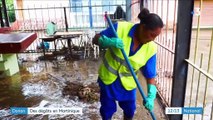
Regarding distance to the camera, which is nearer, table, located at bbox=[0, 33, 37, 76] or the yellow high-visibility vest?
the yellow high-visibility vest

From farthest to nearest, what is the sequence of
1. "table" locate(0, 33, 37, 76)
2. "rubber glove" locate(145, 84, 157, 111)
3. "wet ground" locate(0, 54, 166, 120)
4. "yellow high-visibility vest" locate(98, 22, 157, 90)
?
1. "table" locate(0, 33, 37, 76)
2. "wet ground" locate(0, 54, 166, 120)
3. "rubber glove" locate(145, 84, 157, 111)
4. "yellow high-visibility vest" locate(98, 22, 157, 90)

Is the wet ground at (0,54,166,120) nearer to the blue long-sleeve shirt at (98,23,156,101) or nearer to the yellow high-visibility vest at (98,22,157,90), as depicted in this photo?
the blue long-sleeve shirt at (98,23,156,101)

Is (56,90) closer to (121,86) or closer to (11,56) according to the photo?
(11,56)

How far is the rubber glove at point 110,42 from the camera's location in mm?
2092

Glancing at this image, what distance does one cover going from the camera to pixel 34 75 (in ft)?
18.9

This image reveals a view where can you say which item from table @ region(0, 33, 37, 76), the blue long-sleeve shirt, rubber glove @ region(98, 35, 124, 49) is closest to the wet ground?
table @ region(0, 33, 37, 76)

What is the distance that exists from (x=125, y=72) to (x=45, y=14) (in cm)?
1326

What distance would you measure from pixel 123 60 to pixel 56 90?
→ 280 cm

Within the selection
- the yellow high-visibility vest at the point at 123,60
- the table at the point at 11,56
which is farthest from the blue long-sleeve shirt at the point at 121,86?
the table at the point at 11,56

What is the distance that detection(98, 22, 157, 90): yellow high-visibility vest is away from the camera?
2207 mm

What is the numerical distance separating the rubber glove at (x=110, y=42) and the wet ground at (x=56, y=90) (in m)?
1.66

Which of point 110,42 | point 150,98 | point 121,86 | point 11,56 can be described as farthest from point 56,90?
point 110,42

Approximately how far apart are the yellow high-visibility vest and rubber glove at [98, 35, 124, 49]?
114 millimetres

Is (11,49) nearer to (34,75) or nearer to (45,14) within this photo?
(34,75)
